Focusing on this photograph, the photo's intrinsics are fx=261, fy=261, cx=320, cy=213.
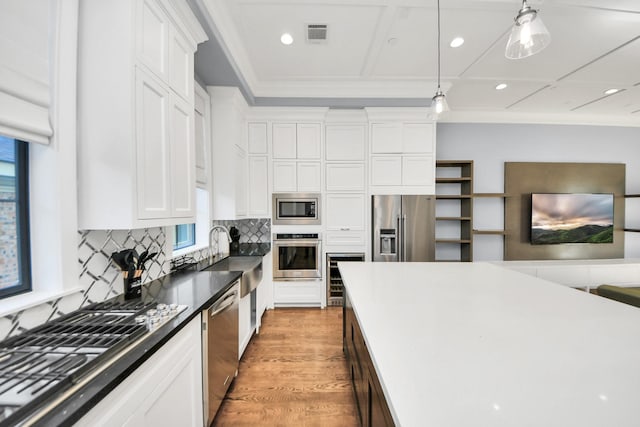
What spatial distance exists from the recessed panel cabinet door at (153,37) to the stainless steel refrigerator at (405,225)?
9.33 feet

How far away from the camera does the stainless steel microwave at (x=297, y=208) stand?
375 centimetres

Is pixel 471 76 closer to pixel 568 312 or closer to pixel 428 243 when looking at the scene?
pixel 428 243

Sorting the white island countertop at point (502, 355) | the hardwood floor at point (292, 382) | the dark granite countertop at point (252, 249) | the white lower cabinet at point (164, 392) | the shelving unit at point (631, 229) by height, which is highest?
the shelving unit at point (631, 229)

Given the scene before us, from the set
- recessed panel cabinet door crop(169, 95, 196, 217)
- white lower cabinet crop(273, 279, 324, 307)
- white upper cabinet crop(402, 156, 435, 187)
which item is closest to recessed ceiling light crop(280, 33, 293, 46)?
recessed panel cabinet door crop(169, 95, 196, 217)

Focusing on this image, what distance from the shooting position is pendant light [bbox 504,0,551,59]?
1327 millimetres

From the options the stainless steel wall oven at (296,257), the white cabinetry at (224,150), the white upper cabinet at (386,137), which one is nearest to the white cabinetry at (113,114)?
the white cabinetry at (224,150)

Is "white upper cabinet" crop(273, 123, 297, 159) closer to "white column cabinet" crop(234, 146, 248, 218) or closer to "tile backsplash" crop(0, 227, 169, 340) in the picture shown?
"white column cabinet" crop(234, 146, 248, 218)

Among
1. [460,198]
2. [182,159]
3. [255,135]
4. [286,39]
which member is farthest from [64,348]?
[460,198]

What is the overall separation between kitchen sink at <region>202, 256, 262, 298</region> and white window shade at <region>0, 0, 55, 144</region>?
1.59m

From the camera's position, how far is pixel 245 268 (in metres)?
2.53

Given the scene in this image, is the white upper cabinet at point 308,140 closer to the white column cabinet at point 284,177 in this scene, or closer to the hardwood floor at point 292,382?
the white column cabinet at point 284,177

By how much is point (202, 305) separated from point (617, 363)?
70.3 inches

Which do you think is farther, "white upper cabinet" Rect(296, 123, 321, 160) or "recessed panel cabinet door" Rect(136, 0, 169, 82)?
"white upper cabinet" Rect(296, 123, 321, 160)

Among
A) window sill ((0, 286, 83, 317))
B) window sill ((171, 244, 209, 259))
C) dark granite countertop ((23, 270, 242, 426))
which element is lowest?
dark granite countertop ((23, 270, 242, 426))
